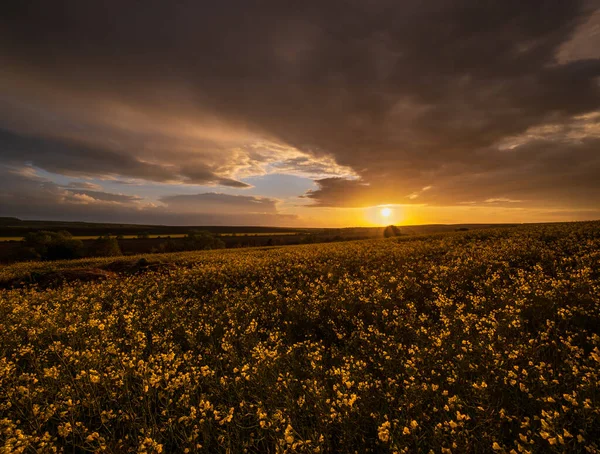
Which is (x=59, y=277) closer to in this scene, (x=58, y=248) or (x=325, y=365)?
(x=325, y=365)

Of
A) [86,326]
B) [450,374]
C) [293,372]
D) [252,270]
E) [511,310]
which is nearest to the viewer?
[450,374]

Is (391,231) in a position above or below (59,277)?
above

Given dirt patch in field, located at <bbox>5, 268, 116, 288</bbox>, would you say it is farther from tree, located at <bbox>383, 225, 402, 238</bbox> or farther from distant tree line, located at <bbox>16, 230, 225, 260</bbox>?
tree, located at <bbox>383, 225, 402, 238</bbox>

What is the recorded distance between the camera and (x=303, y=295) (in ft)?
36.3

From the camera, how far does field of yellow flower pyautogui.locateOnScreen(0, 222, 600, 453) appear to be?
4.25 m

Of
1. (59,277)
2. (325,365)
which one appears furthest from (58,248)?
(325,365)

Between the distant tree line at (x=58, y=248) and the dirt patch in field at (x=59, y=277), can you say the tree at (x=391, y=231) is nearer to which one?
the distant tree line at (x=58, y=248)

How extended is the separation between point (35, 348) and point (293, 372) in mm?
7854

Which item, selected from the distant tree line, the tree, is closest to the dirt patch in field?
the distant tree line

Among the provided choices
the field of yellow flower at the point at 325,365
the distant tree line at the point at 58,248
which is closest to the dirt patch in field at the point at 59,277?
the field of yellow flower at the point at 325,365

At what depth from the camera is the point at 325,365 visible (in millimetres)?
6816


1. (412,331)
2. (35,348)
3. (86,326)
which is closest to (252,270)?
(86,326)

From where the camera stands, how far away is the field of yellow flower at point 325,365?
4.25 metres

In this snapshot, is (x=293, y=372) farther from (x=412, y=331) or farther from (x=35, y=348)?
(x=35, y=348)
